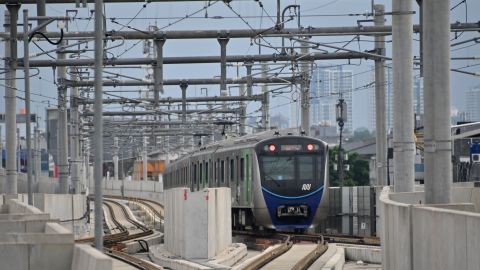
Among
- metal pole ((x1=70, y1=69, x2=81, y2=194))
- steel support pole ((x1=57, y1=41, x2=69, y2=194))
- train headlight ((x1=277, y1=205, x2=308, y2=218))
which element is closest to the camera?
train headlight ((x1=277, y1=205, x2=308, y2=218))

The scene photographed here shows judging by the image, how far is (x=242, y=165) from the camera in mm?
39500

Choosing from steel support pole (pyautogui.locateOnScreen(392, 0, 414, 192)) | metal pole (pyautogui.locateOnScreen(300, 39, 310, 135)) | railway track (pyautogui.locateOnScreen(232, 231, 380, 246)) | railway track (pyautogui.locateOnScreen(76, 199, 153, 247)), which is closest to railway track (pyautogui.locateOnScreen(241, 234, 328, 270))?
railway track (pyautogui.locateOnScreen(232, 231, 380, 246))

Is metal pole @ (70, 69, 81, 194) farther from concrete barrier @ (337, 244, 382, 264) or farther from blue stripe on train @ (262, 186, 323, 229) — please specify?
concrete barrier @ (337, 244, 382, 264)

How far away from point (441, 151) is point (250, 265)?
8.76m

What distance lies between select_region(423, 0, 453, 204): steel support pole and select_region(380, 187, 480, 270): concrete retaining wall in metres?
0.60

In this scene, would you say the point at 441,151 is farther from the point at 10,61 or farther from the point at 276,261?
the point at 10,61

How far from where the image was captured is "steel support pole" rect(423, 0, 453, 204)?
639 inches

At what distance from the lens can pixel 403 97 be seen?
2405 centimetres

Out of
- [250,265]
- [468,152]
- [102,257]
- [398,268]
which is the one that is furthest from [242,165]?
[102,257]

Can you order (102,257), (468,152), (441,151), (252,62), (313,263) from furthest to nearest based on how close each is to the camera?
(468,152)
(252,62)
(313,263)
(441,151)
(102,257)

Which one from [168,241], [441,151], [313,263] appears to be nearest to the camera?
[441,151]

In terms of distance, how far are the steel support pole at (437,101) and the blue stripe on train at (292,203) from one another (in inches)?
845

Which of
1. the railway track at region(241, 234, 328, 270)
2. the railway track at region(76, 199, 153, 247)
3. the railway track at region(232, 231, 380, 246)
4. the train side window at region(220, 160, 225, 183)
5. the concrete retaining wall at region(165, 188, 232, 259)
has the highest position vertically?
the train side window at region(220, 160, 225, 183)

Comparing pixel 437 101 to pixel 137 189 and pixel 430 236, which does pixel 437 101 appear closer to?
pixel 430 236
